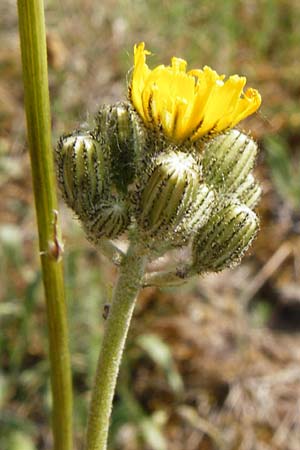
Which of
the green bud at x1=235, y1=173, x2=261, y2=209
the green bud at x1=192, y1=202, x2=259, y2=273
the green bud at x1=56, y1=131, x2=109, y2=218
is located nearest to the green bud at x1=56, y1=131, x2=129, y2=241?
the green bud at x1=56, y1=131, x2=109, y2=218

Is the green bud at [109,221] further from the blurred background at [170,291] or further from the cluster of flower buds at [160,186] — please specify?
the blurred background at [170,291]

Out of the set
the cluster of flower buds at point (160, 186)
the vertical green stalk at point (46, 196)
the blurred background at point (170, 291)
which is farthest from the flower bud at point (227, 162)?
the blurred background at point (170, 291)

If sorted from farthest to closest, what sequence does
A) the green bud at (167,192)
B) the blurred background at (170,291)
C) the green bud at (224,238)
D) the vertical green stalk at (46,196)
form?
the blurred background at (170,291) < the green bud at (224,238) < the green bud at (167,192) < the vertical green stalk at (46,196)

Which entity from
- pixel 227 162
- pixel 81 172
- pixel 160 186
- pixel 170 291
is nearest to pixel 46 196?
pixel 81 172

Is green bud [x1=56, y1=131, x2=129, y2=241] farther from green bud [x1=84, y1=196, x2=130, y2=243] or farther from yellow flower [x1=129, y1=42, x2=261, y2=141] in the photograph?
yellow flower [x1=129, y1=42, x2=261, y2=141]

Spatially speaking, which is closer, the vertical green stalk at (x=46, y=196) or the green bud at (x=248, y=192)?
the vertical green stalk at (x=46, y=196)

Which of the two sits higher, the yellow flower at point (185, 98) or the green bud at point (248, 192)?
the yellow flower at point (185, 98)

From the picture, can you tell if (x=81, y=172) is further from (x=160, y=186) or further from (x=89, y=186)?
(x=160, y=186)
